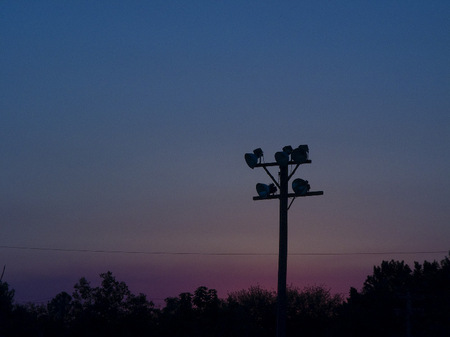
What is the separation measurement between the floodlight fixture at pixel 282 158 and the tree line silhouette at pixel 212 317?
97.0ft

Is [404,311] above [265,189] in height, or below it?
below

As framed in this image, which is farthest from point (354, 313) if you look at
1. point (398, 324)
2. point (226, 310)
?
point (226, 310)

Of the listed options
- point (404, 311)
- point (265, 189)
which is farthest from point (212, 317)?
point (265, 189)

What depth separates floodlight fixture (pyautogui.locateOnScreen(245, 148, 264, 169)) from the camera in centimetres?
2325

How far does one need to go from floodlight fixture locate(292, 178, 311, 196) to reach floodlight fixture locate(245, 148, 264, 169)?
167cm

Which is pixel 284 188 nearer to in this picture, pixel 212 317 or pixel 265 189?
pixel 265 189

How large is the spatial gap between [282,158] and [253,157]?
45.9 inches

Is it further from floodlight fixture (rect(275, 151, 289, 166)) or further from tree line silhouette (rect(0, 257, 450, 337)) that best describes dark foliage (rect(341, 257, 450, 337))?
floodlight fixture (rect(275, 151, 289, 166))

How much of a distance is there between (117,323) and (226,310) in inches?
349

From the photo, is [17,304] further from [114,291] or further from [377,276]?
[377,276]

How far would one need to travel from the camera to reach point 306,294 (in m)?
80.9

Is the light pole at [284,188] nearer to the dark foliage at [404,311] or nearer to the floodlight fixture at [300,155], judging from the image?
the floodlight fixture at [300,155]

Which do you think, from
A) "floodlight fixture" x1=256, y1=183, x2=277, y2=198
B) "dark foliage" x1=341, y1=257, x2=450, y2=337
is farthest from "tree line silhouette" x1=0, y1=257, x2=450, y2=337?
"floodlight fixture" x1=256, y1=183, x2=277, y2=198

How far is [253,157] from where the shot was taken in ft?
76.3
